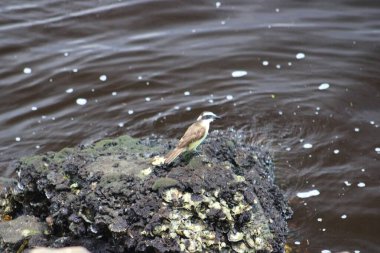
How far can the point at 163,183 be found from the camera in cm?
450

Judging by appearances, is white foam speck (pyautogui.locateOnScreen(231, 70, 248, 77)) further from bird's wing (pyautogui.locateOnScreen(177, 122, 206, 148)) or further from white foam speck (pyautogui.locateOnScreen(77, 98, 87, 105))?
bird's wing (pyautogui.locateOnScreen(177, 122, 206, 148))

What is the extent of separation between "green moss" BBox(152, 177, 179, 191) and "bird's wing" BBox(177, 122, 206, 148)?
317 mm

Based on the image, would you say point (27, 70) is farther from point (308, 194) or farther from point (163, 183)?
point (163, 183)

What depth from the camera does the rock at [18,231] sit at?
15.7 ft

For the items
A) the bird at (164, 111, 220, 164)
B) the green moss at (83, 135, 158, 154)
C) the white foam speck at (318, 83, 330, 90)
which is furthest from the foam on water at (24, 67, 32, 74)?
the bird at (164, 111, 220, 164)

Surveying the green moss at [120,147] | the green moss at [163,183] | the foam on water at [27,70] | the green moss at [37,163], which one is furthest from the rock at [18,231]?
the foam on water at [27,70]

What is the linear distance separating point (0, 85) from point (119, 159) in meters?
4.56

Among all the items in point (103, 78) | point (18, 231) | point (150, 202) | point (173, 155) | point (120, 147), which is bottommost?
point (103, 78)

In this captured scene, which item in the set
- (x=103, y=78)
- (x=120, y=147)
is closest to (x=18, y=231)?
(x=120, y=147)

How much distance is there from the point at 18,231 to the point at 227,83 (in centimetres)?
432

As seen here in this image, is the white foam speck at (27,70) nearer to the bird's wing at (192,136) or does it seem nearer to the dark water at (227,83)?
the dark water at (227,83)

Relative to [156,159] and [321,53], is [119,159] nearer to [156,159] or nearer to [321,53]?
[156,159]

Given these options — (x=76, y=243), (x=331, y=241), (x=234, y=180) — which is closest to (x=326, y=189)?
(x=331, y=241)

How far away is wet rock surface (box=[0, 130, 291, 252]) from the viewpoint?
4.44 meters
